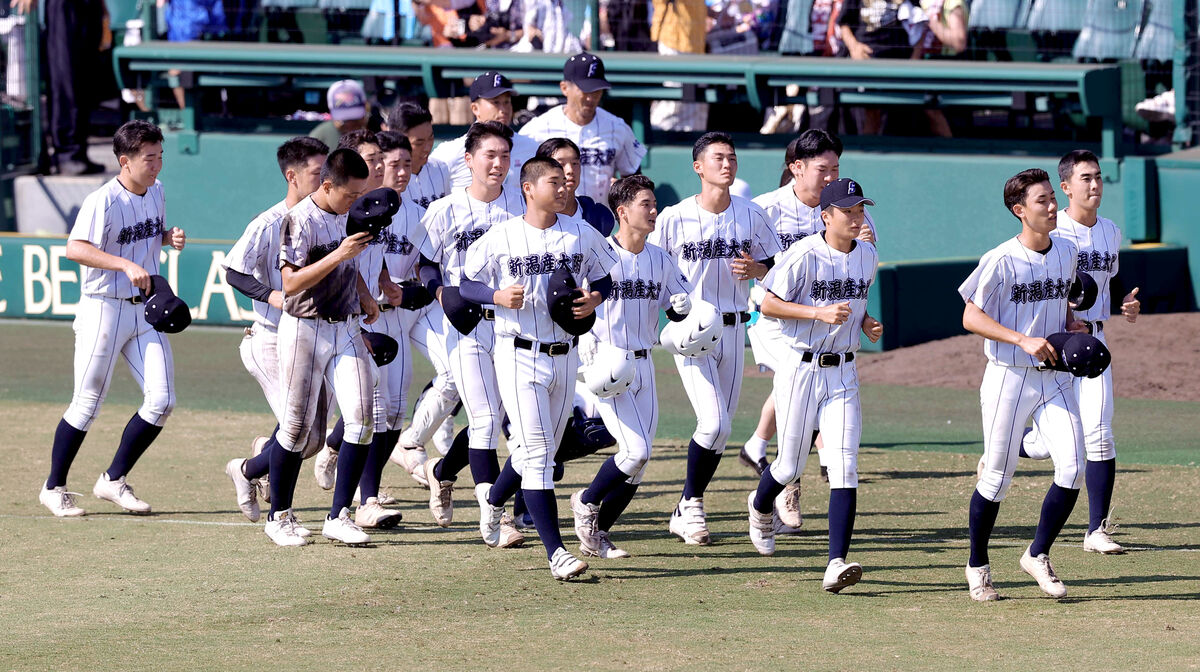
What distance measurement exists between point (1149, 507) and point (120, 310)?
5671 millimetres

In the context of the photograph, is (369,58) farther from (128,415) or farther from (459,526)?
(459,526)

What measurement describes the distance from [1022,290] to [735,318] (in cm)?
181

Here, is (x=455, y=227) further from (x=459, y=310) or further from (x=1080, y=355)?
(x=1080, y=355)

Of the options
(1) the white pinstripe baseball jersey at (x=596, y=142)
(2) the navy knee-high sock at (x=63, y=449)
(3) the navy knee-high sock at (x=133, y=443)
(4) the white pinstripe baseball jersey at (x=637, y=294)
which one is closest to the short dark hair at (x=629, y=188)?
(4) the white pinstripe baseball jersey at (x=637, y=294)

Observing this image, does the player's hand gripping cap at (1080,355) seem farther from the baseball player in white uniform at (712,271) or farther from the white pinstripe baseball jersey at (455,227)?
the white pinstripe baseball jersey at (455,227)

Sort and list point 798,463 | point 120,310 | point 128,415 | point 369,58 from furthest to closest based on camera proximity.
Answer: point 369,58 → point 128,415 → point 120,310 → point 798,463

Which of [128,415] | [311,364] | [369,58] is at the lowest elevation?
[128,415]

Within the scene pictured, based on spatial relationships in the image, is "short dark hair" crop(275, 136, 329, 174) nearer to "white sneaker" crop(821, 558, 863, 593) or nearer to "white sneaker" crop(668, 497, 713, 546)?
"white sneaker" crop(668, 497, 713, 546)

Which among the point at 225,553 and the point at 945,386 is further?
the point at 945,386

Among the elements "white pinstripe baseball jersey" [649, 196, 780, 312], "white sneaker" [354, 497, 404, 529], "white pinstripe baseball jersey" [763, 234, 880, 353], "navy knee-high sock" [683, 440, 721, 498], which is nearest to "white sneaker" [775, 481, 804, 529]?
"navy knee-high sock" [683, 440, 721, 498]

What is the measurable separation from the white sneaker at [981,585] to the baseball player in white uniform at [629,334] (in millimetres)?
1686

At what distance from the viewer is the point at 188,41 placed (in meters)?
19.6

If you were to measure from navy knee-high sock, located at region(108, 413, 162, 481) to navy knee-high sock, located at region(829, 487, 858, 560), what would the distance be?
3.86m

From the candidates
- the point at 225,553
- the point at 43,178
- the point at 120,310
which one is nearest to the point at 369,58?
the point at 43,178
